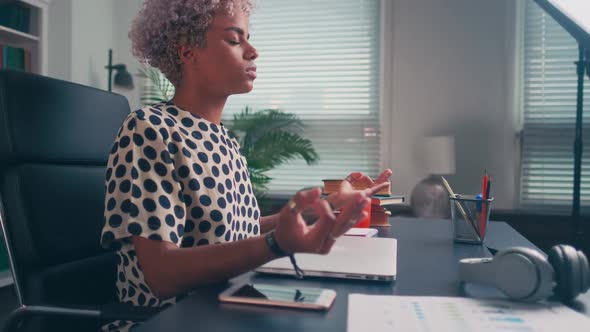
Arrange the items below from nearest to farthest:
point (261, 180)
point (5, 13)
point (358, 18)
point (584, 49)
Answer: point (584, 49) < point (5, 13) < point (261, 180) < point (358, 18)

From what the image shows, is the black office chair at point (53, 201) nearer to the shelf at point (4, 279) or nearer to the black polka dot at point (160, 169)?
the black polka dot at point (160, 169)

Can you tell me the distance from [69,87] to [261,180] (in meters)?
2.26

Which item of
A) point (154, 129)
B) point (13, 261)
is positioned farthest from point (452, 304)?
point (13, 261)

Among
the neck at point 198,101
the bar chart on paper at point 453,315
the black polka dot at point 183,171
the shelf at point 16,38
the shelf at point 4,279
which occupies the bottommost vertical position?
the shelf at point 4,279

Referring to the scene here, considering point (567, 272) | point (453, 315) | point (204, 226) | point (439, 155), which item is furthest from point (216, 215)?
point (439, 155)

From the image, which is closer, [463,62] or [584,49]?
[584,49]

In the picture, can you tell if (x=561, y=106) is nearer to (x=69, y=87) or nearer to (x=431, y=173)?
(x=431, y=173)

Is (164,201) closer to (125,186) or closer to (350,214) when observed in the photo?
(125,186)

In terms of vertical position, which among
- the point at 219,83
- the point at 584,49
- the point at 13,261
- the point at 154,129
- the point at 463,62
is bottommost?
the point at 13,261

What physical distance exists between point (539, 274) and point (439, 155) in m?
2.49

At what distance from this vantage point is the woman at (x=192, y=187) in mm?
667

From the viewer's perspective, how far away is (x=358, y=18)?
3.53 meters

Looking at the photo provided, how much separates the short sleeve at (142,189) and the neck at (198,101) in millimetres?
184

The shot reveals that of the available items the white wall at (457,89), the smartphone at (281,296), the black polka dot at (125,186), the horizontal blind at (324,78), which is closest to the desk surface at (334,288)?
the smartphone at (281,296)
